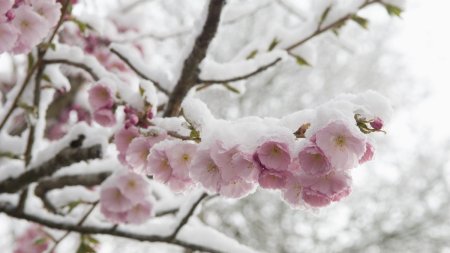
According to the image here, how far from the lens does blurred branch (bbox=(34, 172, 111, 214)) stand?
6.64 ft

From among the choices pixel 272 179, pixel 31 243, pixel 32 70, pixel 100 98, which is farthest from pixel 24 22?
pixel 31 243

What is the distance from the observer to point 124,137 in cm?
137

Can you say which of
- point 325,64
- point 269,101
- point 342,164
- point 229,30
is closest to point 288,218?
point 269,101

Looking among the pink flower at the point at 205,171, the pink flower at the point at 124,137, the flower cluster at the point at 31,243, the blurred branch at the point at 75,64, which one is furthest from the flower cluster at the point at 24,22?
the flower cluster at the point at 31,243

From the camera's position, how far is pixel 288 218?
8.62 metres

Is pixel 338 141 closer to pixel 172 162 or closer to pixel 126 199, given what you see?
pixel 172 162

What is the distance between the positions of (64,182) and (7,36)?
966mm

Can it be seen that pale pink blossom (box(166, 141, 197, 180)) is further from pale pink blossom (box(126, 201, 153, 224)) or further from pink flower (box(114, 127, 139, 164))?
pale pink blossom (box(126, 201, 153, 224))

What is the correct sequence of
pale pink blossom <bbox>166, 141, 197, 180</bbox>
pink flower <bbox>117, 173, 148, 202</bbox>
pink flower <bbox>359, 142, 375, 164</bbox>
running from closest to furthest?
pink flower <bbox>359, 142, 375, 164</bbox>
pale pink blossom <bbox>166, 141, 197, 180</bbox>
pink flower <bbox>117, 173, 148, 202</bbox>

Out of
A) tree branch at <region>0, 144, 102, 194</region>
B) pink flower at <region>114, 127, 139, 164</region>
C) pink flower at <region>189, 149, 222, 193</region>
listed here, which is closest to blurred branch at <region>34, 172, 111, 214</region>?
tree branch at <region>0, 144, 102, 194</region>

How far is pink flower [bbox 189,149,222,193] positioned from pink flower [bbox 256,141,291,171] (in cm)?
12

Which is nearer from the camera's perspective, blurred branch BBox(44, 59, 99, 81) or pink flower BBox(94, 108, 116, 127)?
pink flower BBox(94, 108, 116, 127)

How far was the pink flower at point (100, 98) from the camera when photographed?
143cm

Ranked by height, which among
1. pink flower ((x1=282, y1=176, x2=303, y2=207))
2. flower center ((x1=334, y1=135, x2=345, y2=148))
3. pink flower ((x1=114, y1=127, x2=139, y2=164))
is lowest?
pink flower ((x1=282, y1=176, x2=303, y2=207))
